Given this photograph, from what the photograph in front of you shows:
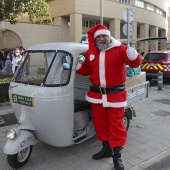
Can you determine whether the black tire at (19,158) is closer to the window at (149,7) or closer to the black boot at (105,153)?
the black boot at (105,153)

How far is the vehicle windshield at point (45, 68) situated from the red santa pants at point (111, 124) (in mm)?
709

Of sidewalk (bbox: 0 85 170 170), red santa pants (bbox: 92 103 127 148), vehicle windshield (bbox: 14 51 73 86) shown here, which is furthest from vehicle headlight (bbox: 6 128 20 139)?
red santa pants (bbox: 92 103 127 148)

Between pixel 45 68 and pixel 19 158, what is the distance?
135 centimetres

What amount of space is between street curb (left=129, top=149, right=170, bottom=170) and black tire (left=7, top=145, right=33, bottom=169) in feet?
5.12

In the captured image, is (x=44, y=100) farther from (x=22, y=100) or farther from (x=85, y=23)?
(x=85, y=23)

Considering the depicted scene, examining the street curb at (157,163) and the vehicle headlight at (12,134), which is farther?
the street curb at (157,163)

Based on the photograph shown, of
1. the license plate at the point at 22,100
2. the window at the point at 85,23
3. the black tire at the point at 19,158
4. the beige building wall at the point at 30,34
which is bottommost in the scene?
the black tire at the point at 19,158

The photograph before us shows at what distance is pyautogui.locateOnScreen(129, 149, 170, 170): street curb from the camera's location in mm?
3607

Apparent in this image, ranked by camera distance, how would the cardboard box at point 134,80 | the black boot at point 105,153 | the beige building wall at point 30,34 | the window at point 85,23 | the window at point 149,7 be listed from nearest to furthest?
the black boot at point 105,153
the cardboard box at point 134,80
the beige building wall at point 30,34
the window at point 85,23
the window at point 149,7

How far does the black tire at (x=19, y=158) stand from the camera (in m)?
3.40

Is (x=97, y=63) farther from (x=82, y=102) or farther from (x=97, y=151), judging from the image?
(x=97, y=151)

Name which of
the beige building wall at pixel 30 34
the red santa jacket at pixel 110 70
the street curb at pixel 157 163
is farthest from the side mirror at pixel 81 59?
the beige building wall at pixel 30 34

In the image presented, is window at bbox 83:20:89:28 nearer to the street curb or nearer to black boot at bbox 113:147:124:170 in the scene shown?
the street curb

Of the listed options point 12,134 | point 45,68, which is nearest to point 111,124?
point 45,68
